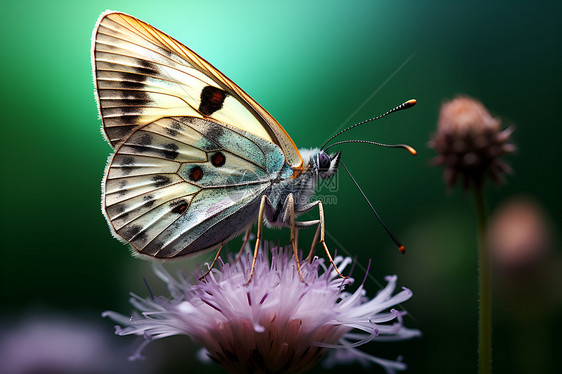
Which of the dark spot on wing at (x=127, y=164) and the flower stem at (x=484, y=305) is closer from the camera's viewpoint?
the flower stem at (x=484, y=305)

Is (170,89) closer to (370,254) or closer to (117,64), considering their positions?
(117,64)

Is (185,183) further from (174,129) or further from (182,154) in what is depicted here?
(174,129)

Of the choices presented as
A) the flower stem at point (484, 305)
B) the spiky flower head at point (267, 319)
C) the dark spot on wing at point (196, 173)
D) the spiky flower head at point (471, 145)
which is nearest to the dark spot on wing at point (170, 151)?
the dark spot on wing at point (196, 173)

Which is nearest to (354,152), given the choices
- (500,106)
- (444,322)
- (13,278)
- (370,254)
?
(370,254)

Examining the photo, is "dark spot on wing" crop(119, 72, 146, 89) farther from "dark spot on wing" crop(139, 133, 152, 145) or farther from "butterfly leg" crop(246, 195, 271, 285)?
"butterfly leg" crop(246, 195, 271, 285)

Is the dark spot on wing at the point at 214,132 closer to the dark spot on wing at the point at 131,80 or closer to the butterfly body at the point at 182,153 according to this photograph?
the butterfly body at the point at 182,153

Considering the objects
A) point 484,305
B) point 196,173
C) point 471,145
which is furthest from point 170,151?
point 484,305
